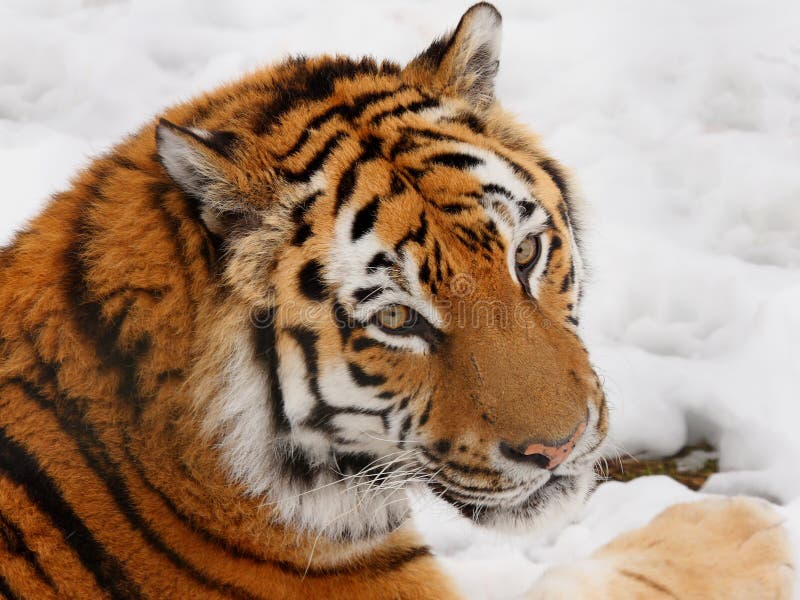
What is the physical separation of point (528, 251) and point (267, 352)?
A: 17.6 inches

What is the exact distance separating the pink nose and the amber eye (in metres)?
0.27

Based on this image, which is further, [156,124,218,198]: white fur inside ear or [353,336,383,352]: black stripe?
[353,336,383,352]: black stripe

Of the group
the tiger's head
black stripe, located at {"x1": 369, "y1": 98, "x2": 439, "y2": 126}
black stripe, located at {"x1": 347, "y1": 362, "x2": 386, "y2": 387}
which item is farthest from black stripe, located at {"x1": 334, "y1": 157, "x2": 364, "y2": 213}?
black stripe, located at {"x1": 347, "y1": 362, "x2": 386, "y2": 387}

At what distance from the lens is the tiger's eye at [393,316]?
1444mm

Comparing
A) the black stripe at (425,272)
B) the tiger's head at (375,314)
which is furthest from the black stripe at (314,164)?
the black stripe at (425,272)

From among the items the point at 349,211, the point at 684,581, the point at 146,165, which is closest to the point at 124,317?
the point at 146,165

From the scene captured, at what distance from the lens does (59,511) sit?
1429mm

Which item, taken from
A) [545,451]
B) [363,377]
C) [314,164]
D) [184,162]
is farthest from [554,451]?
[184,162]

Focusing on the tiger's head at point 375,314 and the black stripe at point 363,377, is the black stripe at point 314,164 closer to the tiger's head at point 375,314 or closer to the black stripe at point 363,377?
the tiger's head at point 375,314

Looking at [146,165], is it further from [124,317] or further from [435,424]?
[435,424]

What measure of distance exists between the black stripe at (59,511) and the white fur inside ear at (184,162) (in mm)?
459

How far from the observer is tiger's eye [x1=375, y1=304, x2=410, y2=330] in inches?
56.9

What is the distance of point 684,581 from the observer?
186 centimetres

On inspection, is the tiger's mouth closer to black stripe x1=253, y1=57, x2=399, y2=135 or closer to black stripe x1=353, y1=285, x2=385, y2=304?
black stripe x1=353, y1=285, x2=385, y2=304
